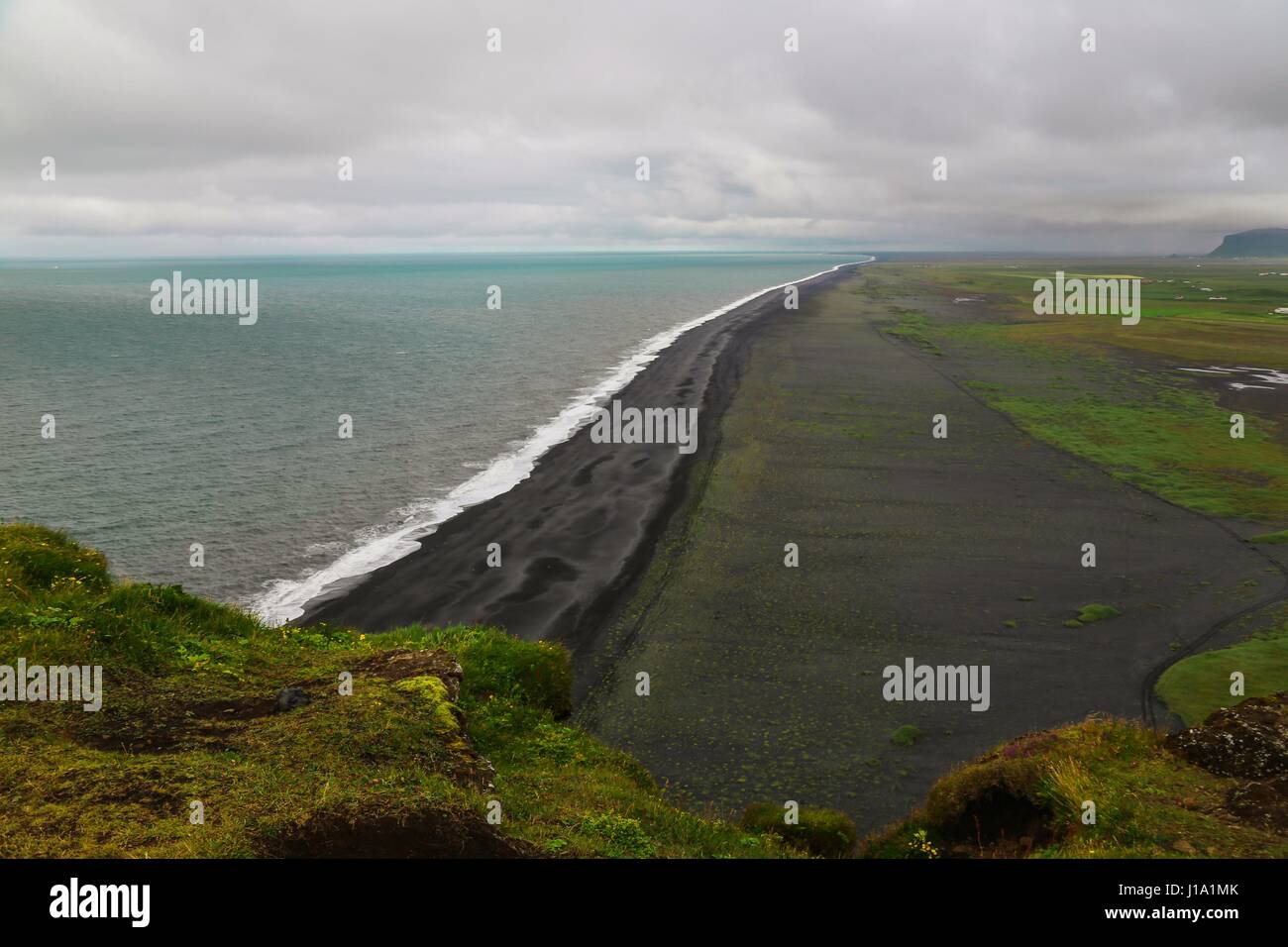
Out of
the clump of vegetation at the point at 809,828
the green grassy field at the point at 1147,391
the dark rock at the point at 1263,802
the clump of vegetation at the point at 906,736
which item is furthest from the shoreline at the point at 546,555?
the green grassy field at the point at 1147,391

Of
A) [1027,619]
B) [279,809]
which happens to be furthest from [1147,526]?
[279,809]

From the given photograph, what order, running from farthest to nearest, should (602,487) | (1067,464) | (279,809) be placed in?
(1067,464) → (602,487) → (279,809)

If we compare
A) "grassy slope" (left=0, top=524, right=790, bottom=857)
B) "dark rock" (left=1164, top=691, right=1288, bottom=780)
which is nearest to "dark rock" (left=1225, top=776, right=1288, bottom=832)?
"dark rock" (left=1164, top=691, right=1288, bottom=780)

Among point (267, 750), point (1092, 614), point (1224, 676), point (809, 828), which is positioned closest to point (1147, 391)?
point (1092, 614)

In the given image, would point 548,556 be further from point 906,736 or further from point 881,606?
point 906,736

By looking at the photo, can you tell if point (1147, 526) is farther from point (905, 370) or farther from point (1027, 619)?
point (905, 370)

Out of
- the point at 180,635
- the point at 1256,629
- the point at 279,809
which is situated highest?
the point at 180,635

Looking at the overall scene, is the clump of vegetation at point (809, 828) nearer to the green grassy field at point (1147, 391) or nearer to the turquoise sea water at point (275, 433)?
the turquoise sea water at point (275, 433)

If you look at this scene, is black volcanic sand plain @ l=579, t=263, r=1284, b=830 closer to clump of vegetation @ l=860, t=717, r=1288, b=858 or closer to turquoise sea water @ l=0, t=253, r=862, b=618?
clump of vegetation @ l=860, t=717, r=1288, b=858
